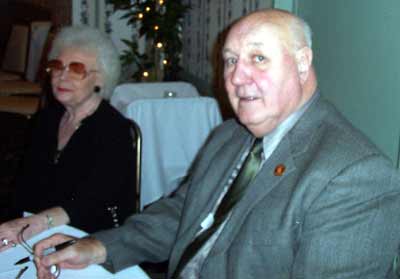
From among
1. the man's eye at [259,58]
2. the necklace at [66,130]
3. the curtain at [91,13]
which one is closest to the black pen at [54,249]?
the man's eye at [259,58]

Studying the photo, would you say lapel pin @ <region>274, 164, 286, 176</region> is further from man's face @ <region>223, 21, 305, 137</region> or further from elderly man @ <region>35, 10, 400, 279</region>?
man's face @ <region>223, 21, 305, 137</region>

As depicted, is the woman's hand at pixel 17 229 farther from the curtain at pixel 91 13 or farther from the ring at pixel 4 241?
the curtain at pixel 91 13

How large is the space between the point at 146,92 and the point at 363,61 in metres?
2.08

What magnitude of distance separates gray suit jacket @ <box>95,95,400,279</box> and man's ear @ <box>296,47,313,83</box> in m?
0.08

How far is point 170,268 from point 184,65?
4829 mm

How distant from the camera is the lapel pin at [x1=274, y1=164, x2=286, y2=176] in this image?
132 cm

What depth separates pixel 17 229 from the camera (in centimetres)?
167

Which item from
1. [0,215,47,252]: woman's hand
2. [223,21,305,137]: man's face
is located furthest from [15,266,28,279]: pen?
[223,21,305,137]: man's face

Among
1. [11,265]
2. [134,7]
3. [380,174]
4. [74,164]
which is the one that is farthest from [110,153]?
[134,7]

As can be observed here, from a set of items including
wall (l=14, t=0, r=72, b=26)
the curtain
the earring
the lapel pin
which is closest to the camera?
the lapel pin

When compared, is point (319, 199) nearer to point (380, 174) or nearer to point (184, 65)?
point (380, 174)

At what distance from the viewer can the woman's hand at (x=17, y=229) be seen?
1592mm

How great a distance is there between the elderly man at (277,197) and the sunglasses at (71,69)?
0.90m

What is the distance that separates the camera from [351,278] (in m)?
1.14
